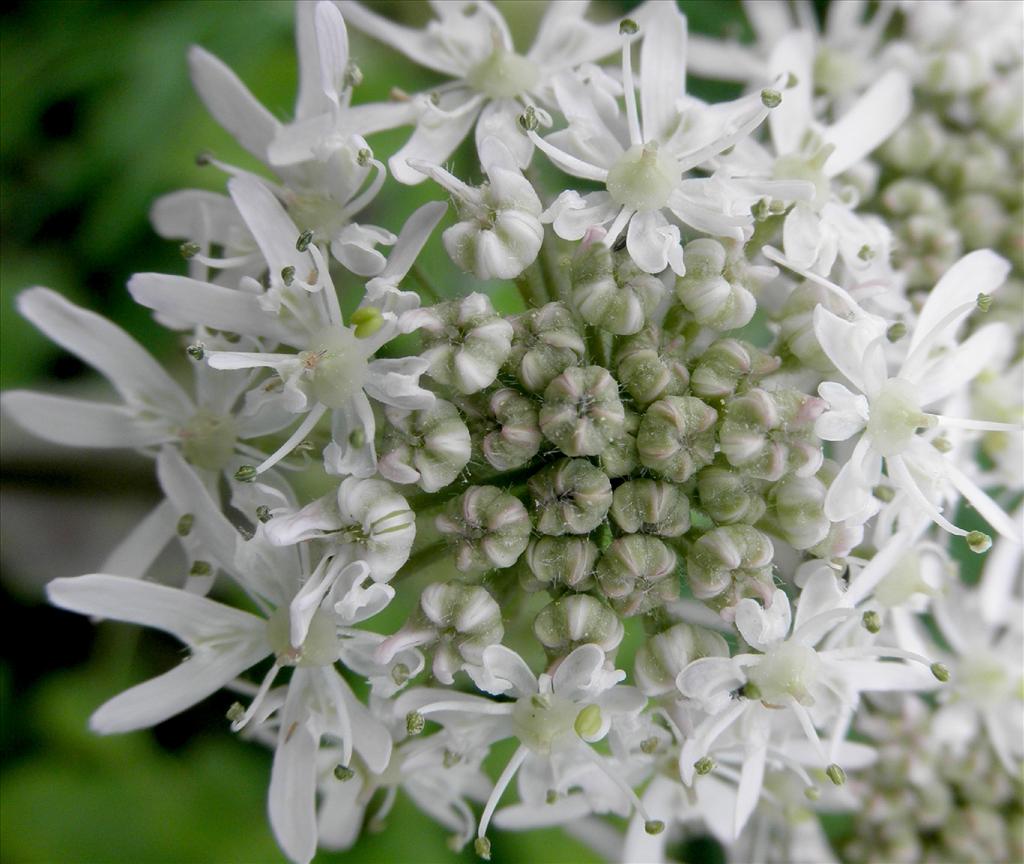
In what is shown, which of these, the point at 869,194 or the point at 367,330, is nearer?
the point at 367,330

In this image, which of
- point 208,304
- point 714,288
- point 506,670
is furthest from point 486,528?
point 208,304

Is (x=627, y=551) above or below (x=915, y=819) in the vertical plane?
above

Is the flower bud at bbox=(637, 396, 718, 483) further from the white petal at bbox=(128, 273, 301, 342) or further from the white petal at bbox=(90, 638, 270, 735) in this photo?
the white petal at bbox=(90, 638, 270, 735)

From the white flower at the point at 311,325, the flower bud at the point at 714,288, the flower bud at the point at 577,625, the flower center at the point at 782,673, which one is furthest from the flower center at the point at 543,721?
the flower bud at the point at 714,288

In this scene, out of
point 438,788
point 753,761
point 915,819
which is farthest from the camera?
point 915,819

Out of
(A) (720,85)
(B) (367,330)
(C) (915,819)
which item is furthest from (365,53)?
(C) (915,819)

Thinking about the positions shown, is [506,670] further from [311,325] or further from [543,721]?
[311,325]

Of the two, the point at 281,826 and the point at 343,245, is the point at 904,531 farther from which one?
the point at 281,826

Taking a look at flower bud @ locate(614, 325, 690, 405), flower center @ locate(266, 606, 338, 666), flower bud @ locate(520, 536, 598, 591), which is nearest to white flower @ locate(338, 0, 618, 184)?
flower bud @ locate(614, 325, 690, 405)
